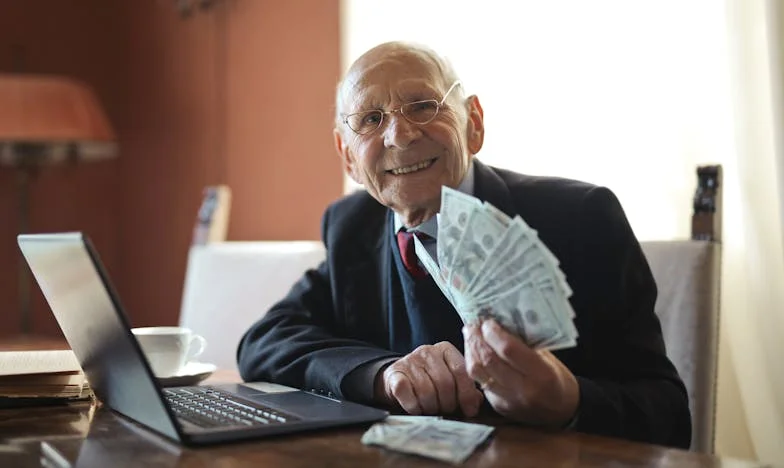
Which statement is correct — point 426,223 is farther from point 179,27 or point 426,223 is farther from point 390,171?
point 179,27

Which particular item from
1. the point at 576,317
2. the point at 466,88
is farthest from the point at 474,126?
the point at 466,88

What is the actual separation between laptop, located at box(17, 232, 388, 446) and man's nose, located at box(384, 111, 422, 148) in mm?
386

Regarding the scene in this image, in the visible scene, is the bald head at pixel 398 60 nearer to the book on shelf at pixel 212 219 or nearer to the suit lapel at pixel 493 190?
the suit lapel at pixel 493 190

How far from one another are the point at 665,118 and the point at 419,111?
686mm

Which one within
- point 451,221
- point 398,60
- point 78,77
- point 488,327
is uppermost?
point 78,77

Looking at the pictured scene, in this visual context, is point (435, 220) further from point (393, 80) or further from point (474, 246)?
point (474, 246)

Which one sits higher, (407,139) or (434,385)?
(407,139)

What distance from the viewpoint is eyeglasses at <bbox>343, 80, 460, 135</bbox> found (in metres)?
1.32

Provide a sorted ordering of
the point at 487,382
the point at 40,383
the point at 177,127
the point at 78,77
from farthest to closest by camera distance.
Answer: the point at 78,77, the point at 177,127, the point at 40,383, the point at 487,382

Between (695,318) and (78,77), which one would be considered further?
(78,77)

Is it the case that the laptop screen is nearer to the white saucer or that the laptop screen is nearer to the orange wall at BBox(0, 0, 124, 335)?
the white saucer

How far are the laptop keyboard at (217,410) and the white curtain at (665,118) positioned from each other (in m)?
0.99

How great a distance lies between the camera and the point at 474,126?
4.73ft

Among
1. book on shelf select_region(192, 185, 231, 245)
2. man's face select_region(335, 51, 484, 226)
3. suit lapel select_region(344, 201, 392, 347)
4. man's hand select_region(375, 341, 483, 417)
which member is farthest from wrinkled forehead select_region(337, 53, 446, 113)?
book on shelf select_region(192, 185, 231, 245)
